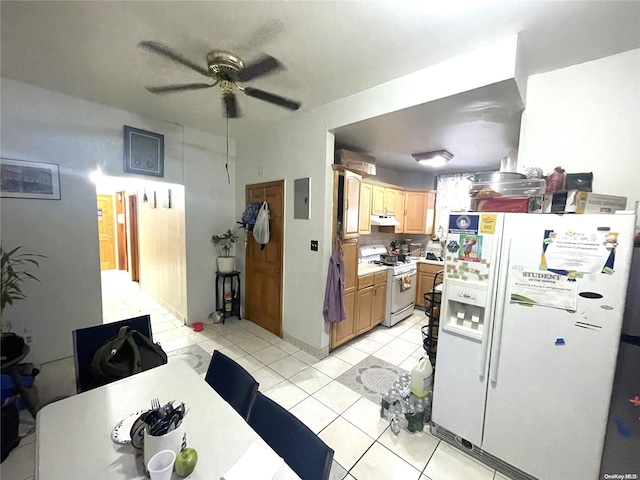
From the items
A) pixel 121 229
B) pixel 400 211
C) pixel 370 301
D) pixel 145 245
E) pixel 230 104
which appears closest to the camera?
pixel 230 104

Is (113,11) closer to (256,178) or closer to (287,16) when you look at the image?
(287,16)

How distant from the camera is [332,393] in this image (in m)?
2.28

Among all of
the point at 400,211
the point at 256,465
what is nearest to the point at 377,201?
the point at 400,211

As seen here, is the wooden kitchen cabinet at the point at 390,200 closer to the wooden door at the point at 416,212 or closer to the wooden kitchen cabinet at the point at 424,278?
the wooden door at the point at 416,212

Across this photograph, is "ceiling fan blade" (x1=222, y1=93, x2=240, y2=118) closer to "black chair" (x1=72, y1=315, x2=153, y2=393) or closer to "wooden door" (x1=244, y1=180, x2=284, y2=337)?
"wooden door" (x1=244, y1=180, x2=284, y2=337)

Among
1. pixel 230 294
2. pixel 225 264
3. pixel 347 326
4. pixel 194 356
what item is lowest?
pixel 194 356

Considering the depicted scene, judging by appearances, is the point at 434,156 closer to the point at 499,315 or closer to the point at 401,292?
the point at 401,292

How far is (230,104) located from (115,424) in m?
2.31

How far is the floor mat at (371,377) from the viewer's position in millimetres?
2324

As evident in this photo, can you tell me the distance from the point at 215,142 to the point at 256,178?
84 centimetres

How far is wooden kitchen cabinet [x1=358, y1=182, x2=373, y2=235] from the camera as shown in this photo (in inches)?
135

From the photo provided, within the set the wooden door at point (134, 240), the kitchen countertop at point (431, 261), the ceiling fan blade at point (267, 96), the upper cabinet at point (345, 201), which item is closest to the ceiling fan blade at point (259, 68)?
the ceiling fan blade at point (267, 96)

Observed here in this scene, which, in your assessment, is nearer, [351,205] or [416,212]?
[351,205]

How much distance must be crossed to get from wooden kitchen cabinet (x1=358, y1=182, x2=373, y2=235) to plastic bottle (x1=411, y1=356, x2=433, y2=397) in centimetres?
179
